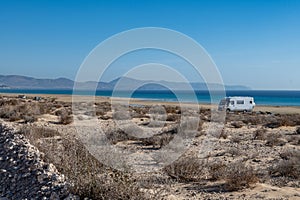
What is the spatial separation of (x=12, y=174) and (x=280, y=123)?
18.1m

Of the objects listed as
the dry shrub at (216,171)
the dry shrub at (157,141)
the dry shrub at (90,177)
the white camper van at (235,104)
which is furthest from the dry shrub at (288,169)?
the white camper van at (235,104)

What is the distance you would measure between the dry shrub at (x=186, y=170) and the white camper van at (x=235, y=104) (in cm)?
2978

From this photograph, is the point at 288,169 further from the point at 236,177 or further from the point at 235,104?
the point at 235,104

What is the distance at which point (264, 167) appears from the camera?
960cm

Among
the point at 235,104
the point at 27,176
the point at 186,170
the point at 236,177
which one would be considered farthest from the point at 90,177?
the point at 235,104

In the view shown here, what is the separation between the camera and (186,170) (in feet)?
26.4

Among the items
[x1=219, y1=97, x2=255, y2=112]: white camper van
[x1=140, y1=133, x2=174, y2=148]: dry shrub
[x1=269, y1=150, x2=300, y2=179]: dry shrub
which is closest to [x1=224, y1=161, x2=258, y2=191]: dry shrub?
[x1=269, y1=150, x2=300, y2=179]: dry shrub

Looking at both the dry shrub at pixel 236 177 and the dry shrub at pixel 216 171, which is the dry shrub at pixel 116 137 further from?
the dry shrub at pixel 236 177

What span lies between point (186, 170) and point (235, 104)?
3223 centimetres

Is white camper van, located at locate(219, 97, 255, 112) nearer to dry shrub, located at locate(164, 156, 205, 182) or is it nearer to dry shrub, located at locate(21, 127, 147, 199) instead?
dry shrub, located at locate(164, 156, 205, 182)

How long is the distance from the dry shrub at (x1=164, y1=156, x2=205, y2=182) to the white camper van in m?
29.8

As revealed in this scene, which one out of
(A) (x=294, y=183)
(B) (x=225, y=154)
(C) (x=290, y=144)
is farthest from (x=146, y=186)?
(C) (x=290, y=144)

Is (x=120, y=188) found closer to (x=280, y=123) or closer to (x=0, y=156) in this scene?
(x=0, y=156)

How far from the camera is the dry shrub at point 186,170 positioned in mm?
7965
